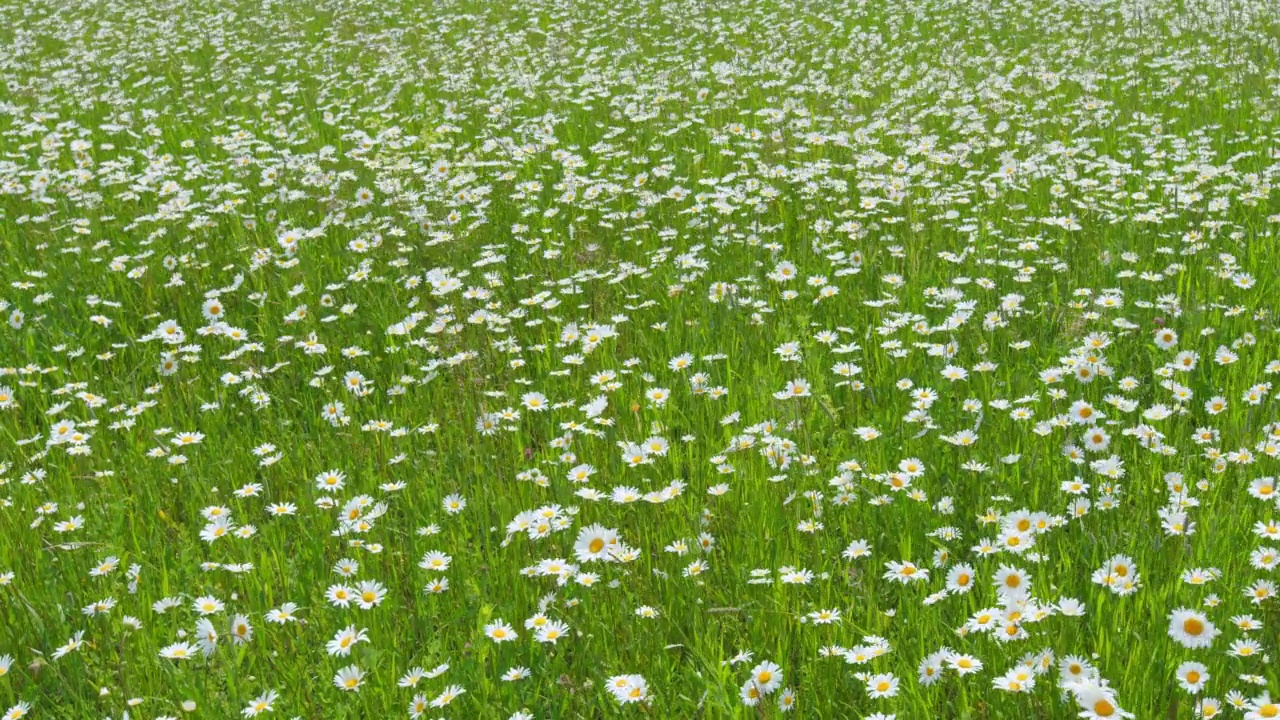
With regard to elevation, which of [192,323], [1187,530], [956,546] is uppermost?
[1187,530]

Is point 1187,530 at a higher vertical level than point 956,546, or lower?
higher

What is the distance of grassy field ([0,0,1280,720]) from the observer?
269 cm

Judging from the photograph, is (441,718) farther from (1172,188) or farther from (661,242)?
(1172,188)

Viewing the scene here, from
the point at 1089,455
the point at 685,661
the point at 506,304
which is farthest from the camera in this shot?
the point at 506,304

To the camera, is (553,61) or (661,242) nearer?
(661,242)

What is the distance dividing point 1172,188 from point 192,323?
5.07m

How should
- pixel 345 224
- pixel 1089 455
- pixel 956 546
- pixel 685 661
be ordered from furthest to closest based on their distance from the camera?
pixel 345 224, pixel 1089 455, pixel 956 546, pixel 685 661

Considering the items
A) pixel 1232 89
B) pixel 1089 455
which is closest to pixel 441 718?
pixel 1089 455

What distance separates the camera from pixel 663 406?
4012mm

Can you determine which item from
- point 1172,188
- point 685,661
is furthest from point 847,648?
point 1172,188

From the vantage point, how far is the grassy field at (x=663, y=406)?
2.69 metres

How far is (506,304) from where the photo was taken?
5.21 m

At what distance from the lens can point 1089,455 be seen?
334 cm

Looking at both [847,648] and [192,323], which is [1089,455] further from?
[192,323]
